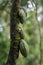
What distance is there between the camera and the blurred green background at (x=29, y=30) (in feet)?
4.71

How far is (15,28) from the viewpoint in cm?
106

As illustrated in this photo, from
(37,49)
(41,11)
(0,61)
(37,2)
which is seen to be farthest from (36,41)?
(37,2)

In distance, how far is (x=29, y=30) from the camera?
2.47 metres

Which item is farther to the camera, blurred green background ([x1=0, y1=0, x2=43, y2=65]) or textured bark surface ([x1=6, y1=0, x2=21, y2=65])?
blurred green background ([x1=0, y1=0, x2=43, y2=65])

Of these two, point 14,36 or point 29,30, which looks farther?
point 29,30

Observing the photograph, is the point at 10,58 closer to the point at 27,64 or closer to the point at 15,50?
the point at 15,50

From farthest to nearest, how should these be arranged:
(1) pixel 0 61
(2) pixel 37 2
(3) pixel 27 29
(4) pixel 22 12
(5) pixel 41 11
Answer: (3) pixel 27 29 → (5) pixel 41 11 → (1) pixel 0 61 → (2) pixel 37 2 → (4) pixel 22 12

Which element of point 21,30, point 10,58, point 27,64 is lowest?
point 27,64

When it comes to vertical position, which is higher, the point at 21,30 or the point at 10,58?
the point at 21,30

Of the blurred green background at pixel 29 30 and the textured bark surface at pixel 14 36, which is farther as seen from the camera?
the blurred green background at pixel 29 30

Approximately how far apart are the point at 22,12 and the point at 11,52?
0.18m

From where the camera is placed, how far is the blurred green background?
4.71 ft

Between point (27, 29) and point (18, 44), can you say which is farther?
point (27, 29)

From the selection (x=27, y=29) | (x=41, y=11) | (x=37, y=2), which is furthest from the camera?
(x=27, y=29)
